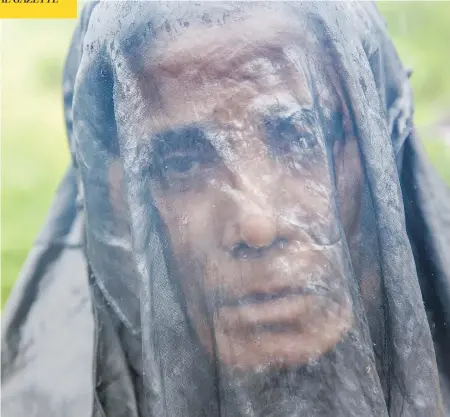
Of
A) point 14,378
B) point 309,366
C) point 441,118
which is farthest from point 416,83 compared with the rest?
point 14,378

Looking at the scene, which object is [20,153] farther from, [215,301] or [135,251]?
[215,301]

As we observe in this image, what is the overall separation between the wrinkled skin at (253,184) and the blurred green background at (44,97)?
220 millimetres

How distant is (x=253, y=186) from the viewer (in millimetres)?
567

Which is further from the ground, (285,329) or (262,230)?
(262,230)

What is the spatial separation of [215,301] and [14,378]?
0.37 metres

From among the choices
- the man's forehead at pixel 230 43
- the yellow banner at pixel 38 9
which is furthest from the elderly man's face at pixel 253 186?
the yellow banner at pixel 38 9

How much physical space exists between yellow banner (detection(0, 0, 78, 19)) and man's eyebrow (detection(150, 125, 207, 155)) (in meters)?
0.25

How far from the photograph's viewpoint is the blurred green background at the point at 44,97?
2.35ft

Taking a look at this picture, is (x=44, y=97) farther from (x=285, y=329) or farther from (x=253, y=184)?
(x=285, y=329)

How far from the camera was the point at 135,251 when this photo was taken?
1.98 ft

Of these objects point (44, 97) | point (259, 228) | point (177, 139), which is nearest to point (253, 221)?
point (259, 228)

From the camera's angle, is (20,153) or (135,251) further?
(20,153)

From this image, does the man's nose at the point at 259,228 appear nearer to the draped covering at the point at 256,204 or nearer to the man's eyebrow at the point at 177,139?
the draped covering at the point at 256,204

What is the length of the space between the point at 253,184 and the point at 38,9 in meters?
0.41
